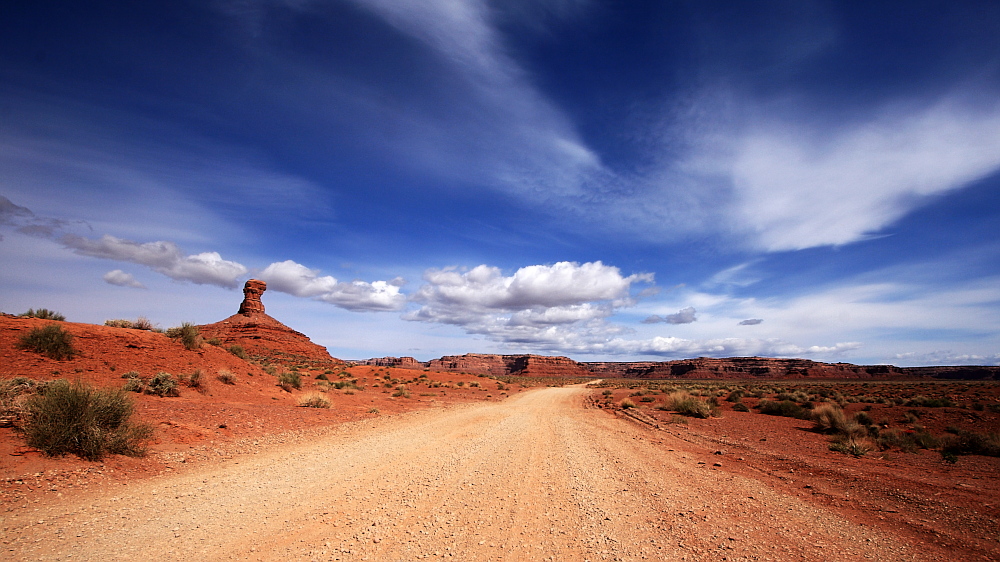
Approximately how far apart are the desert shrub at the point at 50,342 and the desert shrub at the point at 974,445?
26.6 m

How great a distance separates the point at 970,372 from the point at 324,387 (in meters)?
140

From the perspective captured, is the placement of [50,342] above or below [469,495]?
above

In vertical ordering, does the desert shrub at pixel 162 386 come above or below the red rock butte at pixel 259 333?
below

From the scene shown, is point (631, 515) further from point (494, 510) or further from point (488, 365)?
point (488, 365)

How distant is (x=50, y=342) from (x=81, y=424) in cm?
1003

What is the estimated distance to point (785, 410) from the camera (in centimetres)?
2028

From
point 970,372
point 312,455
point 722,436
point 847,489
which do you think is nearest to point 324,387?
point 312,455

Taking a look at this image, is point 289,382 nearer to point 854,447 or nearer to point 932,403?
point 854,447

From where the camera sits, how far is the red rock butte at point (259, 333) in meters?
53.9

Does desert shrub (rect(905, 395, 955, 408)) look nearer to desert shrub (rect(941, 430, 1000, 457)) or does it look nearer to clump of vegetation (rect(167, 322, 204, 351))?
desert shrub (rect(941, 430, 1000, 457))

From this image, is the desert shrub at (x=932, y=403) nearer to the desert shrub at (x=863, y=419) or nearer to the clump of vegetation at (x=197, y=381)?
the desert shrub at (x=863, y=419)

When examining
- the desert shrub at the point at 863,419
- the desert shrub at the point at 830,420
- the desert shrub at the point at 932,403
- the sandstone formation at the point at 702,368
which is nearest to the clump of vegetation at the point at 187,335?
the desert shrub at the point at 830,420

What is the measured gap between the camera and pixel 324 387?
23.5m

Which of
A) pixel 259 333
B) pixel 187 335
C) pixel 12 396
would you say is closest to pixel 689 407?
pixel 12 396
